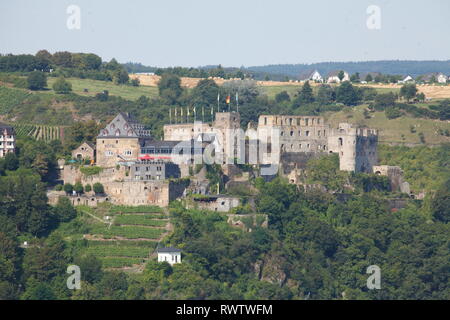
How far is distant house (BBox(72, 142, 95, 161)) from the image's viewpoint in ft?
317

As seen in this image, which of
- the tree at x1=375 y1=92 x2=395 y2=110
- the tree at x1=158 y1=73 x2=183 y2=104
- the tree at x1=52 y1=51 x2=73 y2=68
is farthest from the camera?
the tree at x1=52 y1=51 x2=73 y2=68

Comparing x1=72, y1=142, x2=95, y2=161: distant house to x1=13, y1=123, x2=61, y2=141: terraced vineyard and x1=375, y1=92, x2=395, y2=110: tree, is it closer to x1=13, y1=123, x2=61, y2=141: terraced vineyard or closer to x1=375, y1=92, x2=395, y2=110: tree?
x1=13, y1=123, x2=61, y2=141: terraced vineyard

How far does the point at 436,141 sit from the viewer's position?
114 metres

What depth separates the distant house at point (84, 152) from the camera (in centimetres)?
9656

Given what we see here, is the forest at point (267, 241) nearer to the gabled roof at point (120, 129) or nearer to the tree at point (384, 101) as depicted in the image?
the gabled roof at point (120, 129)

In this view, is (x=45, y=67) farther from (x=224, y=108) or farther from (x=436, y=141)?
(x=436, y=141)

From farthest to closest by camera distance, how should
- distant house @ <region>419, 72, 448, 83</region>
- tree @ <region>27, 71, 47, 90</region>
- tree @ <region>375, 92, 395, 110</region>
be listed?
distant house @ <region>419, 72, 448, 83</region> → tree @ <region>27, 71, 47, 90</region> → tree @ <region>375, 92, 395, 110</region>

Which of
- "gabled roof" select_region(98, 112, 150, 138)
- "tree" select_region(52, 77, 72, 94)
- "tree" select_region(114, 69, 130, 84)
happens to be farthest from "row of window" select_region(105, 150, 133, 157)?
"tree" select_region(114, 69, 130, 84)

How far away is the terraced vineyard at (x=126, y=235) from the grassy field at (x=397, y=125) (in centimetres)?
3026

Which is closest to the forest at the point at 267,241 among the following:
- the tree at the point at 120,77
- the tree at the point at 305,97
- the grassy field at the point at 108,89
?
the tree at the point at 305,97

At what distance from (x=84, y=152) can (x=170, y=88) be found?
32797 mm

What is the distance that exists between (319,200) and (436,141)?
22016 millimetres

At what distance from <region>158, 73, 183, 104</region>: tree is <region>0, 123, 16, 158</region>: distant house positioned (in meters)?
26.9
